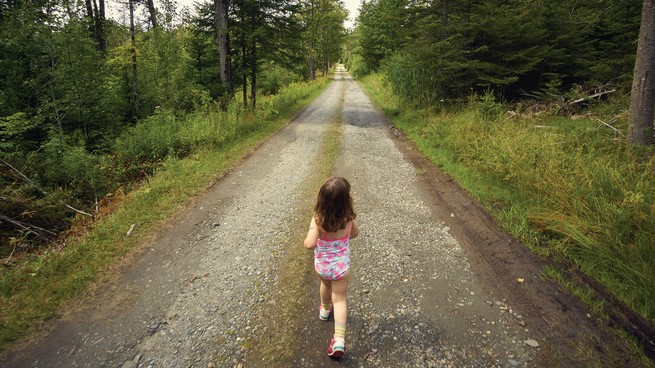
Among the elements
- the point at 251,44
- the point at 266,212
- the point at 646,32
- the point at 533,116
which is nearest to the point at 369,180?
the point at 266,212

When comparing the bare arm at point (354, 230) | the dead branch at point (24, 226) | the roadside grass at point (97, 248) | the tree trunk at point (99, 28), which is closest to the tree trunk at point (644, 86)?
the bare arm at point (354, 230)

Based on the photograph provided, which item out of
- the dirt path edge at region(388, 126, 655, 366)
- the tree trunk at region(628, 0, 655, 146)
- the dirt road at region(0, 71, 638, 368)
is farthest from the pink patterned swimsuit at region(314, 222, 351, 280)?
the tree trunk at region(628, 0, 655, 146)

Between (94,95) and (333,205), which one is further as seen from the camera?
(94,95)

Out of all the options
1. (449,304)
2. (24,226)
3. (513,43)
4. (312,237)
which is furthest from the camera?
(513,43)

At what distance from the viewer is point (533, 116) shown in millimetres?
10109

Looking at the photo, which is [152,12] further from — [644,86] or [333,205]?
[644,86]

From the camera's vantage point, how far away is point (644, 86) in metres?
6.10

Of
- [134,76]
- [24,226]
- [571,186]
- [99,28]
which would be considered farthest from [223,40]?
[571,186]

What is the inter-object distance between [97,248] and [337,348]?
3803 millimetres

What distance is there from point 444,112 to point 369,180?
6807 mm

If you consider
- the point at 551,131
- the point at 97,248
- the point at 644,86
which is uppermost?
the point at 644,86

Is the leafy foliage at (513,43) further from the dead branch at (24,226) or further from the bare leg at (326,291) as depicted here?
the dead branch at (24,226)

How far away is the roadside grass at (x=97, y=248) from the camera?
10.5 feet

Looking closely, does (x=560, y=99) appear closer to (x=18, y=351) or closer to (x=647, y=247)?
(x=647, y=247)
